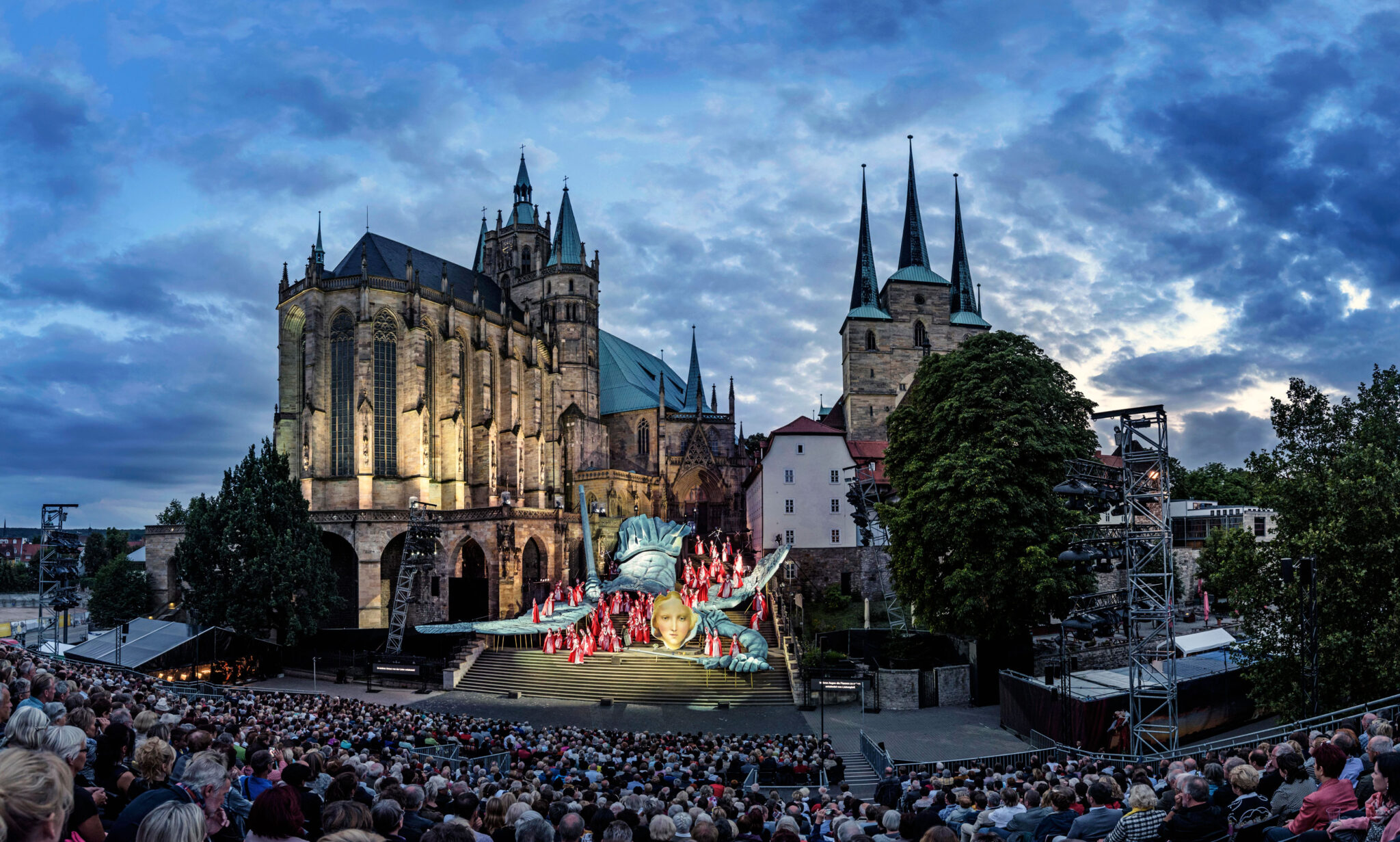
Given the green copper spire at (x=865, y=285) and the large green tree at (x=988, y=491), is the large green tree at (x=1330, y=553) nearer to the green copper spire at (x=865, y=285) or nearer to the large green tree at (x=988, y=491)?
the large green tree at (x=988, y=491)

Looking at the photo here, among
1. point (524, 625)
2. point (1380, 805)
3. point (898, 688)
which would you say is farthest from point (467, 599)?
point (1380, 805)

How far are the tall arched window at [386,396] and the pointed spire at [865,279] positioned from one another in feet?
105

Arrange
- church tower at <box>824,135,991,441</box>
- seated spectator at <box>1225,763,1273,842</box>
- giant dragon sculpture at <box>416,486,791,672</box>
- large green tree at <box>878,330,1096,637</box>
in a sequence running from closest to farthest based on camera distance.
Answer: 1. seated spectator at <box>1225,763,1273,842</box>
2. large green tree at <box>878,330,1096,637</box>
3. giant dragon sculpture at <box>416,486,791,672</box>
4. church tower at <box>824,135,991,441</box>

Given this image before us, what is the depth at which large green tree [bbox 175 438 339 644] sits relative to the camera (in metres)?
36.6

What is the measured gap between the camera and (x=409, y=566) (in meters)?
39.3

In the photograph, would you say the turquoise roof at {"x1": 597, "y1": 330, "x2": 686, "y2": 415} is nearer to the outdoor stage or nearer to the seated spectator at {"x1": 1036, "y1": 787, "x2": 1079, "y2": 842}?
the outdoor stage

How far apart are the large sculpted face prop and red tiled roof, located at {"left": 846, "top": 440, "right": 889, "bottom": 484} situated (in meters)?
18.1

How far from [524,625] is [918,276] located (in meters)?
40.6

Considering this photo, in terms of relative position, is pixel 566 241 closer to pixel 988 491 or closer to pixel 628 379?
pixel 628 379

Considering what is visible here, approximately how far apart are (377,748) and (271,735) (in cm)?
188

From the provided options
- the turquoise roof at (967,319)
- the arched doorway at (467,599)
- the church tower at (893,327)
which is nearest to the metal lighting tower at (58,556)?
the arched doorway at (467,599)

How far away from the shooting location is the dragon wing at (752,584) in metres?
37.7

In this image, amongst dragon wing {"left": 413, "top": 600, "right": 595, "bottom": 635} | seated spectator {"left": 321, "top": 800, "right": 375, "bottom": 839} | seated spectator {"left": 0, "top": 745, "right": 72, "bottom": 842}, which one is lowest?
dragon wing {"left": 413, "top": 600, "right": 595, "bottom": 635}

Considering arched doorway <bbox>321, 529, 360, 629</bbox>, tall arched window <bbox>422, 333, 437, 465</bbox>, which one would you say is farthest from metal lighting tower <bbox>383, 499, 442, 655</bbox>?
tall arched window <bbox>422, 333, 437, 465</bbox>
